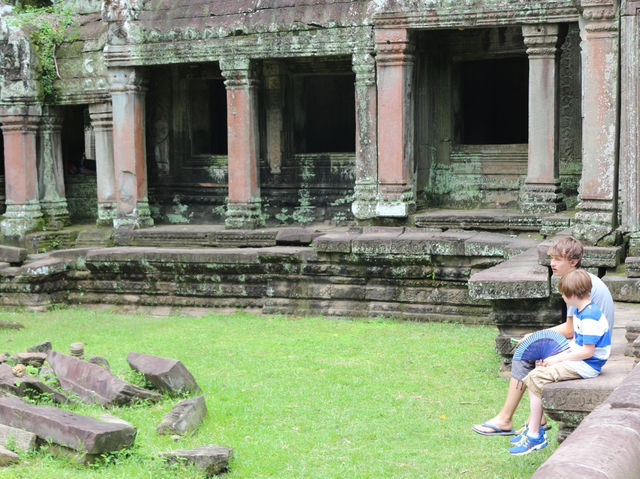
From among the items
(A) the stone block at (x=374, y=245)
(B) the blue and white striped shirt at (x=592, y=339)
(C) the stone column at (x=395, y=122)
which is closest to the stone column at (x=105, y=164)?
(C) the stone column at (x=395, y=122)

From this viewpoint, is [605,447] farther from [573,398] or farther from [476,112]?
[476,112]

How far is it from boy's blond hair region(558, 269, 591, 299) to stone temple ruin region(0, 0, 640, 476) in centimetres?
286

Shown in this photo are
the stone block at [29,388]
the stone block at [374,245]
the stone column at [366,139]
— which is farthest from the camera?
the stone column at [366,139]

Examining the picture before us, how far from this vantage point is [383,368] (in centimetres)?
889

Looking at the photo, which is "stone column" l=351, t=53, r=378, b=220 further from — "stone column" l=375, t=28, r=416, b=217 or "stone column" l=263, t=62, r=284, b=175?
"stone column" l=263, t=62, r=284, b=175

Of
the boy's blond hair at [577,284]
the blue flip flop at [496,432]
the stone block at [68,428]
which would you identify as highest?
the boy's blond hair at [577,284]

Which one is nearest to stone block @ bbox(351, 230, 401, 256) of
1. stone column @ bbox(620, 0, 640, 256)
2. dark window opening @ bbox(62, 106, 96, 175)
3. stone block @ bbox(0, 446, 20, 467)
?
stone column @ bbox(620, 0, 640, 256)

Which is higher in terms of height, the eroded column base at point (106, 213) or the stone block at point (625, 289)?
the eroded column base at point (106, 213)

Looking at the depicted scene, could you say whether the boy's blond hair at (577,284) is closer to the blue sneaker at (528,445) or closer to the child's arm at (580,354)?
the child's arm at (580,354)

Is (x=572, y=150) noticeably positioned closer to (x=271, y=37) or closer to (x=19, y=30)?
(x=271, y=37)

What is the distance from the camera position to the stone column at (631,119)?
8.76m

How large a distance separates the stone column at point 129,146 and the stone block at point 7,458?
888 centimetres

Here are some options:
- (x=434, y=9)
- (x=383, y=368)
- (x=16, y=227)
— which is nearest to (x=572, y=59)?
(x=434, y=9)

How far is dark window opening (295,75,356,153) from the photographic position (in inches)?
599
